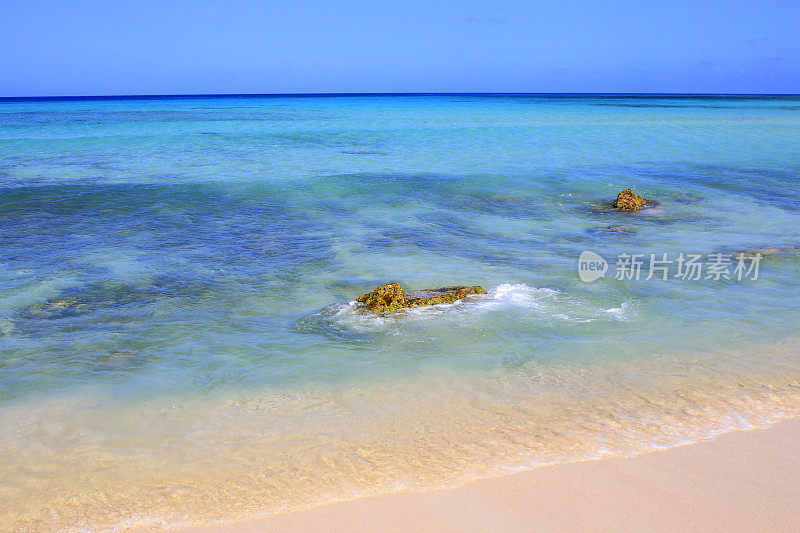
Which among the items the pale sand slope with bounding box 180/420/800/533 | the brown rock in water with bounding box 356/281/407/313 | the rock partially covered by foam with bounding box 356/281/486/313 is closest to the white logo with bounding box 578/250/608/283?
the rock partially covered by foam with bounding box 356/281/486/313

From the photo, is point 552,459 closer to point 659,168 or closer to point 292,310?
point 292,310

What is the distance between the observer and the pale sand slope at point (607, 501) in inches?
132

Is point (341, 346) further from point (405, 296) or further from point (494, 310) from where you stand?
point (494, 310)

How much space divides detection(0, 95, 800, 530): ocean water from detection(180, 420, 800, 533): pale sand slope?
15 centimetres

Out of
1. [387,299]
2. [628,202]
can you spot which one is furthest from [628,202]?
[387,299]

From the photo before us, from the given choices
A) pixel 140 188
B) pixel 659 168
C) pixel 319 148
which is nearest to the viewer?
pixel 140 188

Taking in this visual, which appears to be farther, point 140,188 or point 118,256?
point 140,188

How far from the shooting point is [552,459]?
13.1 feet

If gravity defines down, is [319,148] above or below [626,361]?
above

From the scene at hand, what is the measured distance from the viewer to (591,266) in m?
8.69

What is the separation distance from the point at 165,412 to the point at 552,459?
294cm

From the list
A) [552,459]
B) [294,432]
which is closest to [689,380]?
[552,459]

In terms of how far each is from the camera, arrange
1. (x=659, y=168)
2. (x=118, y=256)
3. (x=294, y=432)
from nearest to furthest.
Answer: (x=294, y=432)
(x=118, y=256)
(x=659, y=168)

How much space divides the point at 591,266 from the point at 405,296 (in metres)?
3.23
